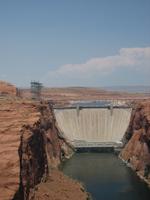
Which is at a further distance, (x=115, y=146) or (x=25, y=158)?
(x=115, y=146)

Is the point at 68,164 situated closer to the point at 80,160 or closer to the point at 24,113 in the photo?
the point at 80,160

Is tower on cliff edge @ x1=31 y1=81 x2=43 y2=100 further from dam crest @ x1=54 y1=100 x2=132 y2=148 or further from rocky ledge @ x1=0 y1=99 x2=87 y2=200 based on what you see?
rocky ledge @ x1=0 y1=99 x2=87 y2=200

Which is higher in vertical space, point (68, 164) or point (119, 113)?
point (119, 113)

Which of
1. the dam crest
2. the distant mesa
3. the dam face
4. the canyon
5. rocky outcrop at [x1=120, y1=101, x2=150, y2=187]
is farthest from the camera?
the dam face

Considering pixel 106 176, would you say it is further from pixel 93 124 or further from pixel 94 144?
pixel 93 124

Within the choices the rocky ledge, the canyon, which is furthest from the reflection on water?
the rocky ledge

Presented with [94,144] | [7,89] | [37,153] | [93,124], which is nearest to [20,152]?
[37,153]

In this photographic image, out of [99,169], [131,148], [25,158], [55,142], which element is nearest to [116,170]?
[99,169]
